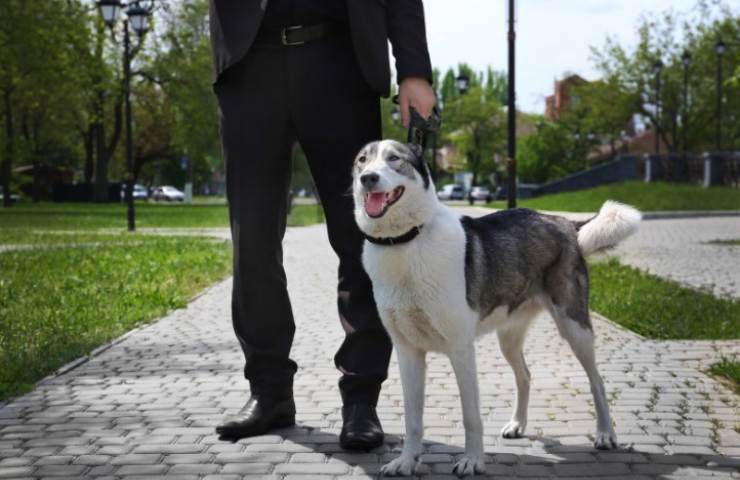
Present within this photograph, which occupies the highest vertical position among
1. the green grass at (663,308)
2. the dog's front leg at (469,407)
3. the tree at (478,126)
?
the tree at (478,126)

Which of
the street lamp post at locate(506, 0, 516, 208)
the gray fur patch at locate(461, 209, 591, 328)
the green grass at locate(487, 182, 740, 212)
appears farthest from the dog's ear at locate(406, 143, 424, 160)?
the green grass at locate(487, 182, 740, 212)

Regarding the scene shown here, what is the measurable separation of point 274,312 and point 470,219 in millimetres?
1116

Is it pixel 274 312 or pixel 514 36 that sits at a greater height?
pixel 514 36

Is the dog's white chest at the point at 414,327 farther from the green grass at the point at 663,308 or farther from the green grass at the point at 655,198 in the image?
the green grass at the point at 655,198

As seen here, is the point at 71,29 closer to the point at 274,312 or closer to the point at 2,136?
the point at 2,136

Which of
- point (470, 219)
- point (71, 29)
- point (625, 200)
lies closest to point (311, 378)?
point (470, 219)

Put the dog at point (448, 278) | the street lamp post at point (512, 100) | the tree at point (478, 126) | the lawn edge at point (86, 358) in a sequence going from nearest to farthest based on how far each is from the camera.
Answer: the dog at point (448, 278)
the lawn edge at point (86, 358)
the street lamp post at point (512, 100)
the tree at point (478, 126)

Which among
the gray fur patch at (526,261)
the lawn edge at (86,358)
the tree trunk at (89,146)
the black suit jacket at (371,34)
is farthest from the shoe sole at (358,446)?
the tree trunk at (89,146)

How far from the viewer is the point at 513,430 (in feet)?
15.9

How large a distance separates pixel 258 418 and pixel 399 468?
97 centimetres

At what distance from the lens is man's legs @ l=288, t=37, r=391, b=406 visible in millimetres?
4762

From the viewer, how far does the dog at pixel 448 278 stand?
160 inches

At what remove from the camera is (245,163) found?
485cm

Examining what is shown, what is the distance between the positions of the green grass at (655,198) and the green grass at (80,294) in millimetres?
22101
